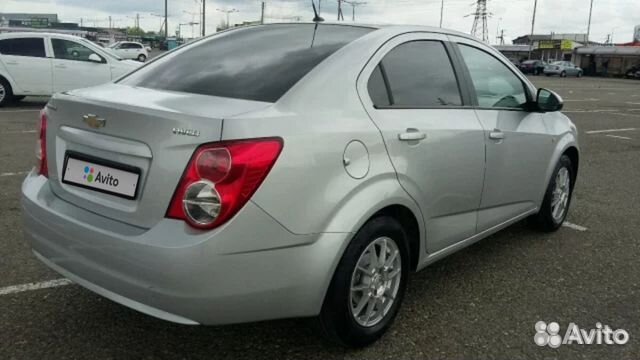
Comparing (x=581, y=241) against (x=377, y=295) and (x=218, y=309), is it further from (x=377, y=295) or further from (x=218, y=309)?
(x=218, y=309)

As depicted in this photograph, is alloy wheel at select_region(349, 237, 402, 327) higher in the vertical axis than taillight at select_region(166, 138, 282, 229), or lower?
lower

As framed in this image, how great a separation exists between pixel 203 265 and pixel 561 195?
3.59m

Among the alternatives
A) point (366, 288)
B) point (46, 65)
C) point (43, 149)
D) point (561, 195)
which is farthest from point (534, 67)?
point (43, 149)

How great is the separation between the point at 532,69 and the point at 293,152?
57.7 meters

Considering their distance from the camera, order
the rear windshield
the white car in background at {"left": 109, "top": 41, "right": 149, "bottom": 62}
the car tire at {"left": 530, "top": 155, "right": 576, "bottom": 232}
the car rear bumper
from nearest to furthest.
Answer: the car rear bumper, the rear windshield, the car tire at {"left": 530, "top": 155, "right": 576, "bottom": 232}, the white car in background at {"left": 109, "top": 41, "right": 149, "bottom": 62}

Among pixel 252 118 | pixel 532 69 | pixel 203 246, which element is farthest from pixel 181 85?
pixel 532 69

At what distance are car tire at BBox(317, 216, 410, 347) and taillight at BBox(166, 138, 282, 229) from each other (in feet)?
2.01

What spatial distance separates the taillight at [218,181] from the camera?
2.23m

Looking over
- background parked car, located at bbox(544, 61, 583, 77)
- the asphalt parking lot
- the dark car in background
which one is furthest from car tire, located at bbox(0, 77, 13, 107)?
the dark car in background

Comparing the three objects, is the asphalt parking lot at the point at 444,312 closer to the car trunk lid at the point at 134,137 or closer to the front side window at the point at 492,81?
the car trunk lid at the point at 134,137

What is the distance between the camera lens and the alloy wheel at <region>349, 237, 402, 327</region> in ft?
9.10

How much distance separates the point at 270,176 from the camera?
229 cm

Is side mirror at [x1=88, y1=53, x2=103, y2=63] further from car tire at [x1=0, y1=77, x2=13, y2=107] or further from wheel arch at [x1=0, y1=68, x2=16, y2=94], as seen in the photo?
car tire at [x1=0, y1=77, x2=13, y2=107]

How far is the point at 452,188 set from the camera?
3.24 meters
